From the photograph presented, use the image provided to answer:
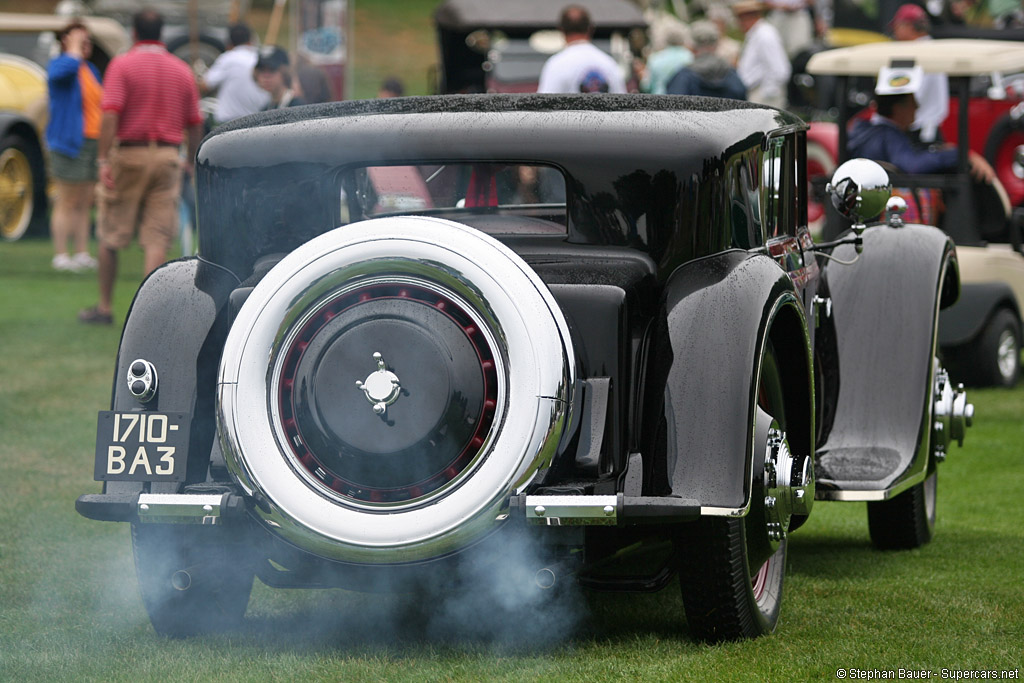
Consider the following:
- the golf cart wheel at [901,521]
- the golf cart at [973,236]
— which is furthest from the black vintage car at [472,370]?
the golf cart at [973,236]

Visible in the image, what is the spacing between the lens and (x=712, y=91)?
38.3 feet

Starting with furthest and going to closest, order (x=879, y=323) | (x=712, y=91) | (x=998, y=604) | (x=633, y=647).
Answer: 1. (x=712, y=91)
2. (x=879, y=323)
3. (x=998, y=604)
4. (x=633, y=647)

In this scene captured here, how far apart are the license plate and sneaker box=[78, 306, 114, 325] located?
7.12 metres

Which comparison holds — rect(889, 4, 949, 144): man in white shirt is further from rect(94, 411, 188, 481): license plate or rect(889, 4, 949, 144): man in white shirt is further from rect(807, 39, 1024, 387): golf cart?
rect(94, 411, 188, 481): license plate

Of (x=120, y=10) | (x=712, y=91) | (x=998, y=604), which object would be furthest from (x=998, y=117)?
(x=120, y=10)

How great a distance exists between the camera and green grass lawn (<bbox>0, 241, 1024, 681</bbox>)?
3750mm

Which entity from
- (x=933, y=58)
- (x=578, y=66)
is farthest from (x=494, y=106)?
(x=578, y=66)

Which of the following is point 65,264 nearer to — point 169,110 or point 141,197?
point 141,197

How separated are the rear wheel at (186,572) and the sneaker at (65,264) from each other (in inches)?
398

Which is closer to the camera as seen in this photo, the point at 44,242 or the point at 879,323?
the point at 879,323

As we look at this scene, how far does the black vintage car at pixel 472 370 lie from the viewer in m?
3.59

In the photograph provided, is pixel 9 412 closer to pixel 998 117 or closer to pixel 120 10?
pixel 998 117

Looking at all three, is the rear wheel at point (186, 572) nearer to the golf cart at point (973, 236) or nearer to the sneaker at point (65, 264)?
the golf cart at point (973, 236)

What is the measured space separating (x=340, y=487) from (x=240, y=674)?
0.53 m
